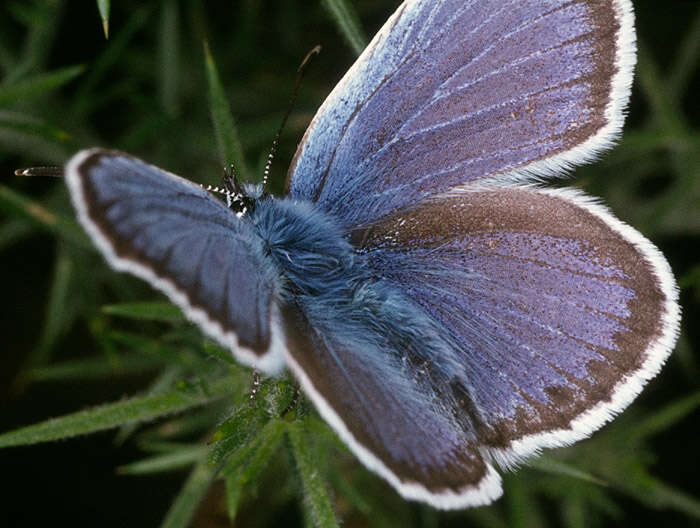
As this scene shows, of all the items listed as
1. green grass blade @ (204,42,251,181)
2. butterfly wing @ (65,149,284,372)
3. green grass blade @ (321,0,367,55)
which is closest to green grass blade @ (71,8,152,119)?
green grass blade @ (204,42,251,181)

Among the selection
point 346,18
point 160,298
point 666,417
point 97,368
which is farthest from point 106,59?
point 666,417

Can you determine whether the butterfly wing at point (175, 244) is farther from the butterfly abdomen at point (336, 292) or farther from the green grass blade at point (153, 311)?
the green grass blade at point (153, 311)

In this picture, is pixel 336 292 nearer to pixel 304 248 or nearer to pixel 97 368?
pixel 304 248

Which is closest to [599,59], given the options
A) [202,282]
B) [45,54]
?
[202,282]

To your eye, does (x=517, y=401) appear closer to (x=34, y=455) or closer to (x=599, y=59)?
(x=599, y=59)

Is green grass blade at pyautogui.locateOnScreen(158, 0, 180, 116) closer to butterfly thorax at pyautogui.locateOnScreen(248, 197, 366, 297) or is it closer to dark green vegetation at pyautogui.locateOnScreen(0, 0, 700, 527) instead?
dark green vegetation at pyautogui.locateOnScreen(0, 0, 700, 527)

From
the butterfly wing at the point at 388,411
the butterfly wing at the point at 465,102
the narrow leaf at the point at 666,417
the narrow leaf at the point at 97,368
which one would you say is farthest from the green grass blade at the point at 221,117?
the narrow leaf at the point at 666,417
